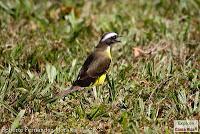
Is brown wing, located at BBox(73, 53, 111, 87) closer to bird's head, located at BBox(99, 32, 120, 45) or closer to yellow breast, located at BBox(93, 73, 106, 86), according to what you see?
yellow breast, located at BBox(93, 73, 106, 86)

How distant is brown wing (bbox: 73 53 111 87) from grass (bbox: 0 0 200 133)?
0.15 meters

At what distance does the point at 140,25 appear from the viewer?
8703 mm

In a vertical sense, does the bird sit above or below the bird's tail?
above

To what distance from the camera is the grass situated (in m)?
5.61

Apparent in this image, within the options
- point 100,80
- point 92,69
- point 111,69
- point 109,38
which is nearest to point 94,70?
point 92,69

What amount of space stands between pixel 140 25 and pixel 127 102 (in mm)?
2974

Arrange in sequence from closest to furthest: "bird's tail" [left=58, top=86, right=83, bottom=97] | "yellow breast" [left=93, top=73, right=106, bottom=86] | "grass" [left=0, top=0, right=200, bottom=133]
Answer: "grass" [left=0, top=0, right=200, bottom=133]
"bird's tail" [left=58, top=86, right=83, bottom=97]
"yellow breast" [left=93, top=73, right=106, bottom=86]

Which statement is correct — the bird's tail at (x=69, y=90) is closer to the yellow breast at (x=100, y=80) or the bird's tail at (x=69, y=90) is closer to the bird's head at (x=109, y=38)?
the yellow breast at (x=100, y=80)

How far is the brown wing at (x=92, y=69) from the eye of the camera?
639cm

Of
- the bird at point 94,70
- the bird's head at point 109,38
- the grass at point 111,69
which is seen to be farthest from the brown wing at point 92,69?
the bird's head at point 109,38

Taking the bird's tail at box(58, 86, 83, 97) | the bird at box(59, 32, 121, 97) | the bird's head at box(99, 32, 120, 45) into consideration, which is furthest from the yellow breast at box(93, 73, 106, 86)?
the bird's head at box(99, 32, 120, 45)

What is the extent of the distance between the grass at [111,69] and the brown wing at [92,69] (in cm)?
15

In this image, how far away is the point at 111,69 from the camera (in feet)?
22.8

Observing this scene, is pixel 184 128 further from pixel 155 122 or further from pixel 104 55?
pixel 104 55
